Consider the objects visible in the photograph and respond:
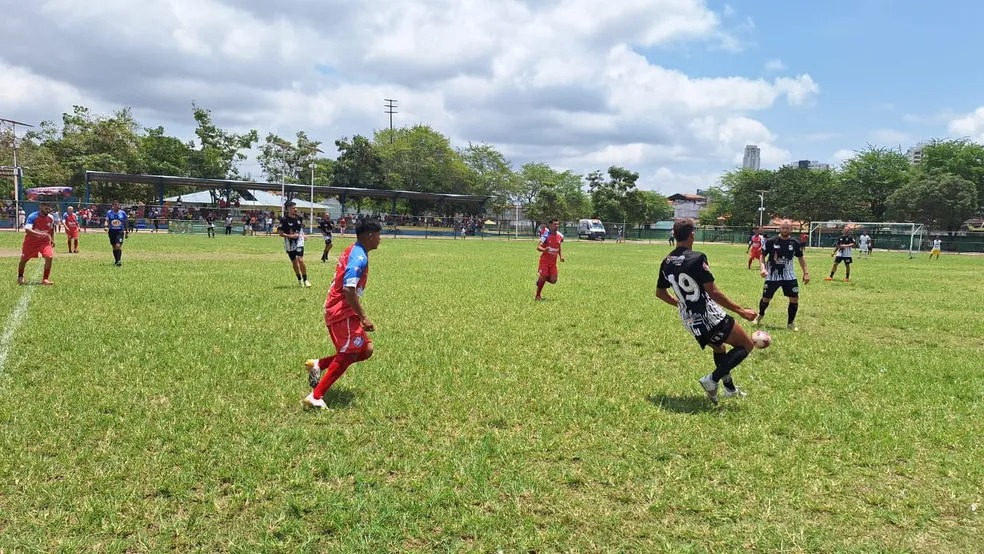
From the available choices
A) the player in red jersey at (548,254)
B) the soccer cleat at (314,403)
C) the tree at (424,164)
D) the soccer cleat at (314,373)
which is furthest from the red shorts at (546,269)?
the tree at (424,164)

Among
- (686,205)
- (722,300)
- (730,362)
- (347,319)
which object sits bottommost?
(730,362)

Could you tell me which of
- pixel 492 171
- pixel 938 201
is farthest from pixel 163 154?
pixel 938 201

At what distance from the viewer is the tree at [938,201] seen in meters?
59.7

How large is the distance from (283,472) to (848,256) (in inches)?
828

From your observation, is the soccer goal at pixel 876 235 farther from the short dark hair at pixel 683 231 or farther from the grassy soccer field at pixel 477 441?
the short dark hair at pixel 683 231

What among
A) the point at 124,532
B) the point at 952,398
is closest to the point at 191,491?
the point at 124,532

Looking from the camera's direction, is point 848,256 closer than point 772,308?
→ No

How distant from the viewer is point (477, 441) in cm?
482

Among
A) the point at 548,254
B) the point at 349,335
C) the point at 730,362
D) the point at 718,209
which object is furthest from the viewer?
the point at 718,209

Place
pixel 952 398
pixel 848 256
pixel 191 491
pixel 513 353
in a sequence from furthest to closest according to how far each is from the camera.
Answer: pixel 848 256 → pixel 513 353 → pixel 952 398 → pixel 191 491

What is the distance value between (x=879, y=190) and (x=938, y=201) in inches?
466

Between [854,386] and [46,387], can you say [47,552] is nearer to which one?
[46,387]

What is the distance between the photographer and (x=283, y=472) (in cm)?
415

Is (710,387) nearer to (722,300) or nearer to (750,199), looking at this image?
(722,300)
